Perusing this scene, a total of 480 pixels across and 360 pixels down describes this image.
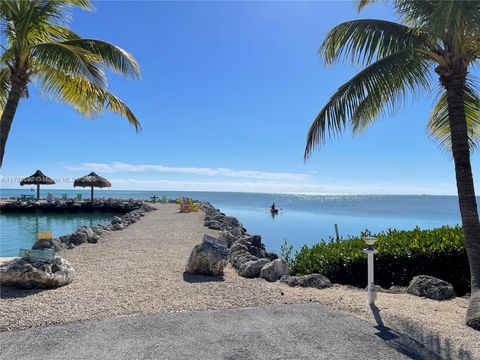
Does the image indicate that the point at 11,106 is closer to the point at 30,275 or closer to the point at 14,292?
the point at 30,275

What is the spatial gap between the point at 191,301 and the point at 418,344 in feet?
10.2

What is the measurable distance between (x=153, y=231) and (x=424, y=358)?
41.6 feet

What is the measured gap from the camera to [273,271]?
24.0 feet

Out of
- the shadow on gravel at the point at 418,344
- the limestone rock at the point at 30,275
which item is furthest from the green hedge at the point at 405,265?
the limestone rock at the point at 30,275

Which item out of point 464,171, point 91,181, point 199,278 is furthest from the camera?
point 91,181

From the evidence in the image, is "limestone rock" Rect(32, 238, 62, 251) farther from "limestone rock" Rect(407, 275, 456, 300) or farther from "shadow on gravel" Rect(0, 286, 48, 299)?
"limestone rock" Rect(407, 275, 456, 300)

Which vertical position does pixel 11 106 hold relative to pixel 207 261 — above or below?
above

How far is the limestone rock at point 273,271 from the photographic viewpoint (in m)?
7.27

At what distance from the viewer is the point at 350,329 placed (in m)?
4.37

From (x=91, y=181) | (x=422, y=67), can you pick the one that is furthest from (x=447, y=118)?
(x=91, y=181)

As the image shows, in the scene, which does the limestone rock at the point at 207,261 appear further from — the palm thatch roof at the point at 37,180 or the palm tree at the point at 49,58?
the palm thatch roof at the point at 37,180

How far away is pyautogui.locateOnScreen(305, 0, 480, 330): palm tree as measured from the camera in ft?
15.5

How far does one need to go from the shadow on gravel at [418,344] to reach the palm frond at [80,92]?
22.3 ft

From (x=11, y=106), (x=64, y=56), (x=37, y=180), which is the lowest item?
(x=37, y=180)
